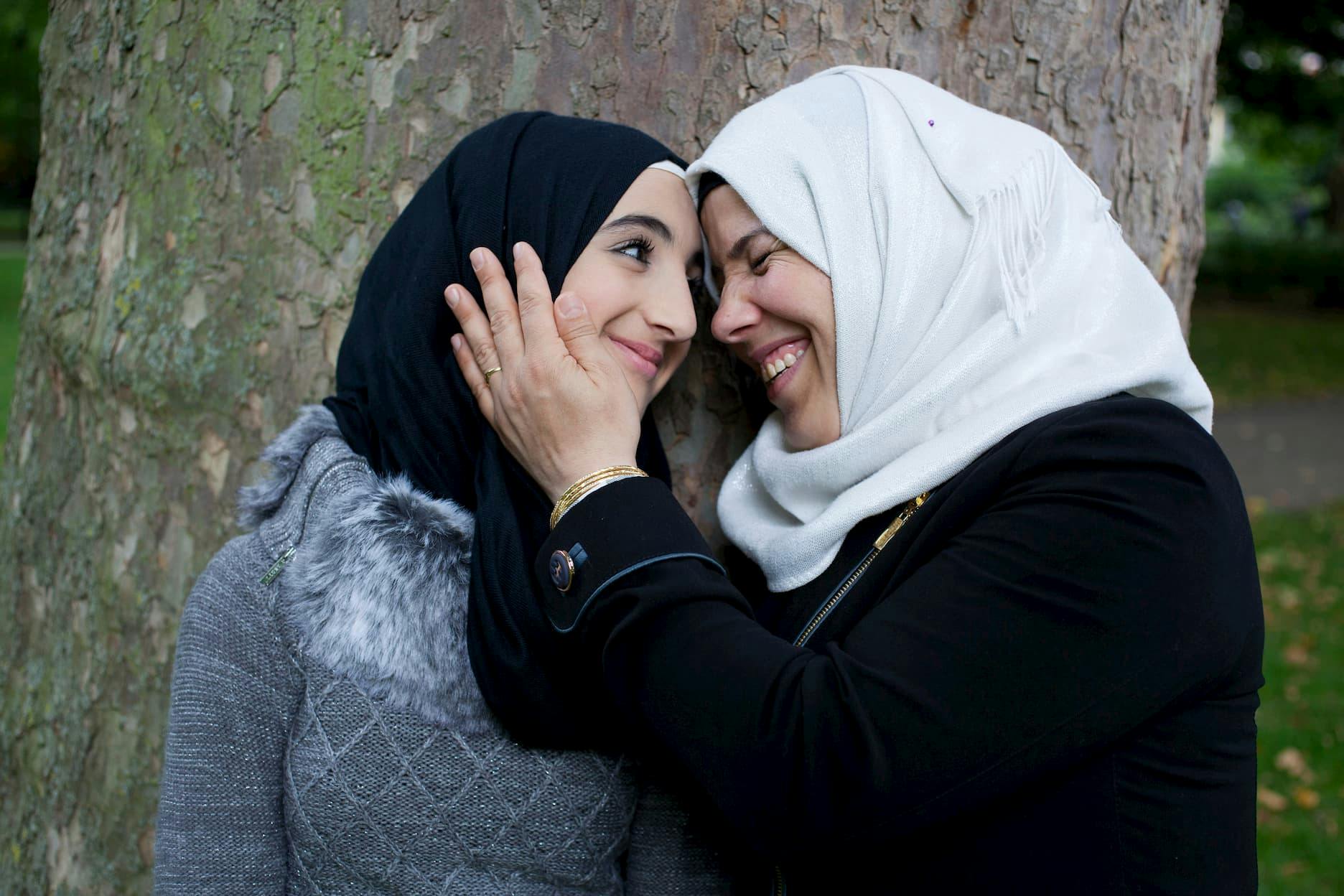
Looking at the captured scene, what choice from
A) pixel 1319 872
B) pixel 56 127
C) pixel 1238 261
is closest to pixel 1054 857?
pixel 56 127

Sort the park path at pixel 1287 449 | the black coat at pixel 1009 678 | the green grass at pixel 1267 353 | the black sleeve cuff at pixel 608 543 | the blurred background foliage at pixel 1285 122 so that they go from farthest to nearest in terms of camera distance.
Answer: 1. the blurred background foliage at pixel 1285 122
2. the green grass at pixel 1267 353
3. the park path at pixel 1287 449
4. the black sleeve cuff at pixel 608 543
5. the black coat at pixel 1009 678

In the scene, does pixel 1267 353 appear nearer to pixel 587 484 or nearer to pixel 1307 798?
pixel 1307 798

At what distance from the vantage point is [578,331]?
2.00m

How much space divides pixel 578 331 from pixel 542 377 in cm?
13

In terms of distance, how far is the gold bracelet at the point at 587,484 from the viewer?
1.85 meters

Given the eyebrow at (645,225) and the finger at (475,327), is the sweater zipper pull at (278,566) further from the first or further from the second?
the eyebrow at (645,225)

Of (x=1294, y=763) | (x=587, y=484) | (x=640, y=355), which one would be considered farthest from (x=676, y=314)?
(x=1294, y=763)

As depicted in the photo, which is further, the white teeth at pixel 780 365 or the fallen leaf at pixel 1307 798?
the fallen leaf at pixel 1307 798

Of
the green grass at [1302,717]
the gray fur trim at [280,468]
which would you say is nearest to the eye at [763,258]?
the gray fur trim at [280,468]

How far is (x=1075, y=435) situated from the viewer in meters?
1.68

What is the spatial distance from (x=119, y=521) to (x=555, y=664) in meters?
1.41

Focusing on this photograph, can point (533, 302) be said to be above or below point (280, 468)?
above

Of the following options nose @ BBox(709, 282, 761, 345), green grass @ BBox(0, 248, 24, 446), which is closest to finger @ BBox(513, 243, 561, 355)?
nose @ BBox(709, 282, 761, 345)

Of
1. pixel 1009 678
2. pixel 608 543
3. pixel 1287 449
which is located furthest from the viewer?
pixel 1287 449
